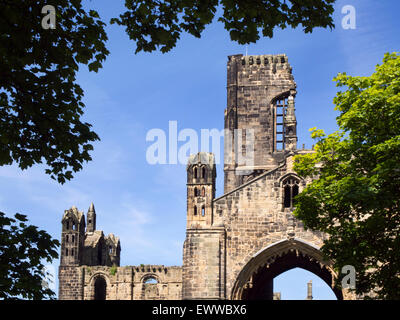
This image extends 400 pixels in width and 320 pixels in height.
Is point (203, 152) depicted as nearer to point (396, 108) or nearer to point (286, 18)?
point (396, 108)

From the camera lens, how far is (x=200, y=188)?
114ft

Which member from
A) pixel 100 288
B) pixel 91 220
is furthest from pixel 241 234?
pixel 91 220

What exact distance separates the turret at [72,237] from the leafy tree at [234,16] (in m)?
43.1

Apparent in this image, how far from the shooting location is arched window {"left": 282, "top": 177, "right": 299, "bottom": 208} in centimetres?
3439

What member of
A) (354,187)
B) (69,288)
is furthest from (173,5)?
(69,288)

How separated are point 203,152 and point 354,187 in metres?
16.5

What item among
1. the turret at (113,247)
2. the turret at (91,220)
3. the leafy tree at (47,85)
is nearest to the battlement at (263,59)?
the turret at (91,220)

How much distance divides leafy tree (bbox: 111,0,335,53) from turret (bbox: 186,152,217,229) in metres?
22.2

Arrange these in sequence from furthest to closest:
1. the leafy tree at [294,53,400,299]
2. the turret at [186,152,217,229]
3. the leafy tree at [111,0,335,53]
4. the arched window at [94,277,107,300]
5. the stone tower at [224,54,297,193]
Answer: the arched window at [94,277,107,300] < the stone tower at [224,54,297,193] < the turret at [186,152,217,229] < the leafy tree at [294,53,400,299] < the leafy tree at [111,0,335,53]

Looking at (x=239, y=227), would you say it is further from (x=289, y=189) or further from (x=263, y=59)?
(x=263, y=59)

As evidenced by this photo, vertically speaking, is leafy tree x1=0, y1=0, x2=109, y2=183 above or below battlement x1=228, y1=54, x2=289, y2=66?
below

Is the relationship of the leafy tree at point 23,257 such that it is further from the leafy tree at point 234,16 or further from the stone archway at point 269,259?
the stone archway at point 269,259

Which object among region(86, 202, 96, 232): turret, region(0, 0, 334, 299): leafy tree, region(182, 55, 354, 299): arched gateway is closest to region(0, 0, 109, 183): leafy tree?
region(0, 0, 334, 299): leafy tree

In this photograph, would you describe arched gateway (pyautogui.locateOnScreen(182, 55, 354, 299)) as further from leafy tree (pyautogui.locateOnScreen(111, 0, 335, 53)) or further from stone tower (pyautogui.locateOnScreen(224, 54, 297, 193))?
leafy tree (pyautogui.locateOnScreen(111, 0, 335, 53))
